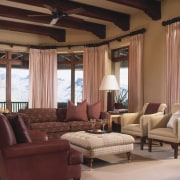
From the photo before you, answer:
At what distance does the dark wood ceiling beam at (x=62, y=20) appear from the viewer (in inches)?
267

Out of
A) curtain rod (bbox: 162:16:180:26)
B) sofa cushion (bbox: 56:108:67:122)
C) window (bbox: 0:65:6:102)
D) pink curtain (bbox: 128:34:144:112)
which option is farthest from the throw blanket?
window (bbox: 0:65:6:102)

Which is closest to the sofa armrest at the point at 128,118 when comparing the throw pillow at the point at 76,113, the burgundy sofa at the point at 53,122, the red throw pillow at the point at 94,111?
the burgundy sofa at the point at 53,122

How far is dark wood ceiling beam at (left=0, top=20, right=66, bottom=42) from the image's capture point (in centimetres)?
789

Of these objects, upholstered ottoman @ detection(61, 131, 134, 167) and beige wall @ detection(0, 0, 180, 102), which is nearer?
upholstered ottoman @ detection(61, 131, 134, 167)

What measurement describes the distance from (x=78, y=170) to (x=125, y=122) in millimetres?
2826

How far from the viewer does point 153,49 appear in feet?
21.3

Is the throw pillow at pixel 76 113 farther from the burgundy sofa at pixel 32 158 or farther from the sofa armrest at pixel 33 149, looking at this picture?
the sofa armrest at pixel 33 149

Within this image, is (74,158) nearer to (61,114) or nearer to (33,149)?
(33,149)

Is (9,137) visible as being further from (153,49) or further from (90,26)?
Answer: (90,26)

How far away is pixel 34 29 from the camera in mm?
8359

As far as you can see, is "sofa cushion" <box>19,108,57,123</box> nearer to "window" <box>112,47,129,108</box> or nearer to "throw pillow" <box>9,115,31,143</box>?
"window" <box>112,47,129,108</box>

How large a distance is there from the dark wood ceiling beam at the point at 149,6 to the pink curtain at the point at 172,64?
1.82ft

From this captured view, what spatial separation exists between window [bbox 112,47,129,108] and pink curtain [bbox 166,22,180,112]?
6.17ft

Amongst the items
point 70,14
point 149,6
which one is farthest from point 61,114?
point 149,6
